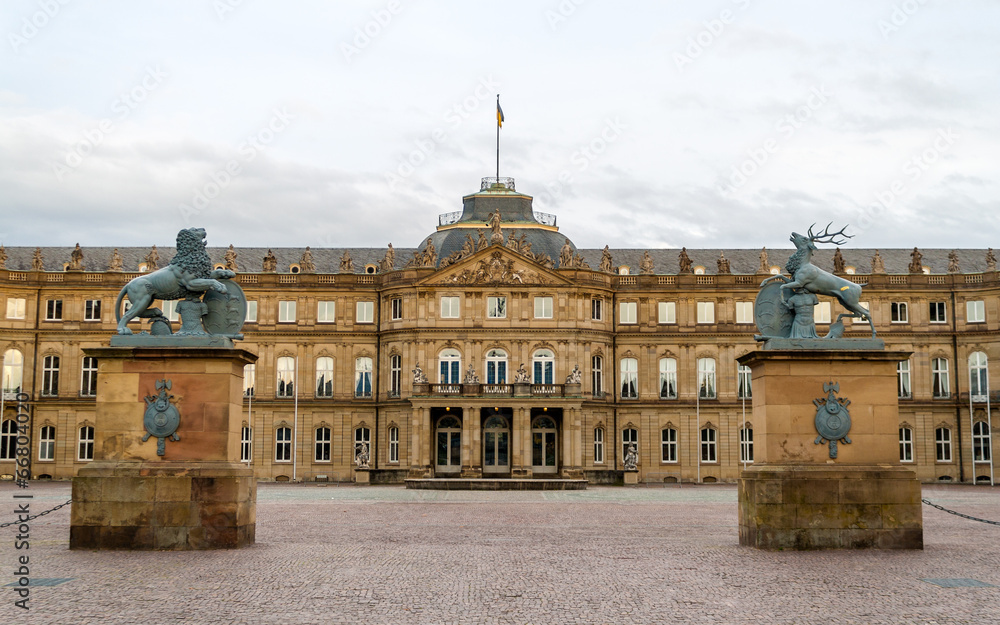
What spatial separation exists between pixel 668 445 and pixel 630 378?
524cm

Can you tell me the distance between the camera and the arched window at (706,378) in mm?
79688

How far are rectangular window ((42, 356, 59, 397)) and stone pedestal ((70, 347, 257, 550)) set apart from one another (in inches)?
2245

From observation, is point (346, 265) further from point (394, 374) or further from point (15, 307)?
point (15, 307)

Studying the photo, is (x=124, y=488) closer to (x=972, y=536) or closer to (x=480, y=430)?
(x=972, y=536)

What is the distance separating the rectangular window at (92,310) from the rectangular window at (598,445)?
3478 centimetres

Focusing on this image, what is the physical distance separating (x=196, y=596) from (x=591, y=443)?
195ft

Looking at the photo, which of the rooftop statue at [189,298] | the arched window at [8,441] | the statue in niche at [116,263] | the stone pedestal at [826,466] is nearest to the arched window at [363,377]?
the statue in niche at [116,263]

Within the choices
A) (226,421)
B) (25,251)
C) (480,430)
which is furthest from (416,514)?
(25,251)

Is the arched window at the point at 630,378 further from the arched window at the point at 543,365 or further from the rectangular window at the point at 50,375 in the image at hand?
the rectangular window at the point at 50,375

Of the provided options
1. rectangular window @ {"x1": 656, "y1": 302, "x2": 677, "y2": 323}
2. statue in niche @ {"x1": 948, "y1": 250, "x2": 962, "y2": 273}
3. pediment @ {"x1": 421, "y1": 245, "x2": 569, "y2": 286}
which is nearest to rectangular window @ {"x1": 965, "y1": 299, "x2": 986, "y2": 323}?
statue in niche @ {"x1": 948, "y1": 250, "x2": 962, "y2": 273}

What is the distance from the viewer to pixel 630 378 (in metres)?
79.8

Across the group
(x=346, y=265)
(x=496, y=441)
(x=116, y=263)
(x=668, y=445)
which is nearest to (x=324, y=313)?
(x=346, y=265)

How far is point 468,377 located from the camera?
241 ft

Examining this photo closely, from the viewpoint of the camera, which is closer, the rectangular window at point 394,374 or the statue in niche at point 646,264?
the rectangular window at point 394,374
